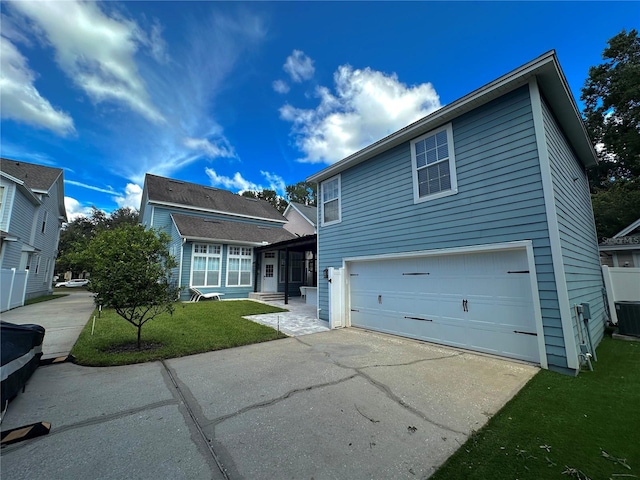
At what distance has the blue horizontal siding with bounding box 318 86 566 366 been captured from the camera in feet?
14.2

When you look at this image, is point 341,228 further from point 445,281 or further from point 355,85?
point 355,85

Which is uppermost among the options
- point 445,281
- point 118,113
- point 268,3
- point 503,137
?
point 268,3

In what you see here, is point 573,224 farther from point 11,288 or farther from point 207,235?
point 11,288

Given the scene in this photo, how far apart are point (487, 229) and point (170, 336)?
24.0 ft

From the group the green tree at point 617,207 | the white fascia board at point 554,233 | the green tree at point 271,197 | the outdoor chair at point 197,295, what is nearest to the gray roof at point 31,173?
the outdoor chair at point 197,295

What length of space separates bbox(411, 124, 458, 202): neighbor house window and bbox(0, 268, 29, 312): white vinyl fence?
14587mm

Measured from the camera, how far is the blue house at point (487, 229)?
170 inches

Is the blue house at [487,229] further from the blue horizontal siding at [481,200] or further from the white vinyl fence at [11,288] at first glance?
the white vinyl fence at [11,288]

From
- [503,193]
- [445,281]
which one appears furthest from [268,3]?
[445,281]

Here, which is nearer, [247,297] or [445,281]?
[445,281]

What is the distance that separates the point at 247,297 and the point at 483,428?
13735mm

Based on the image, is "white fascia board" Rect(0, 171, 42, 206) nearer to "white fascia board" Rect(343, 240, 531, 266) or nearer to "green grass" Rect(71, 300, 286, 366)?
"green grass" Rect(71, 300, 286, 366)

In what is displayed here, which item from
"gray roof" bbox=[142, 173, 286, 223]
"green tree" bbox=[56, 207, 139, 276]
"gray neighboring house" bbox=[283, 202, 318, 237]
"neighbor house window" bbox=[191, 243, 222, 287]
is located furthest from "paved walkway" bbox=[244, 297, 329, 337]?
"green tree" bbox=[56, 207, 139, 276]

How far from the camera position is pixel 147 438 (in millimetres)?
2418
